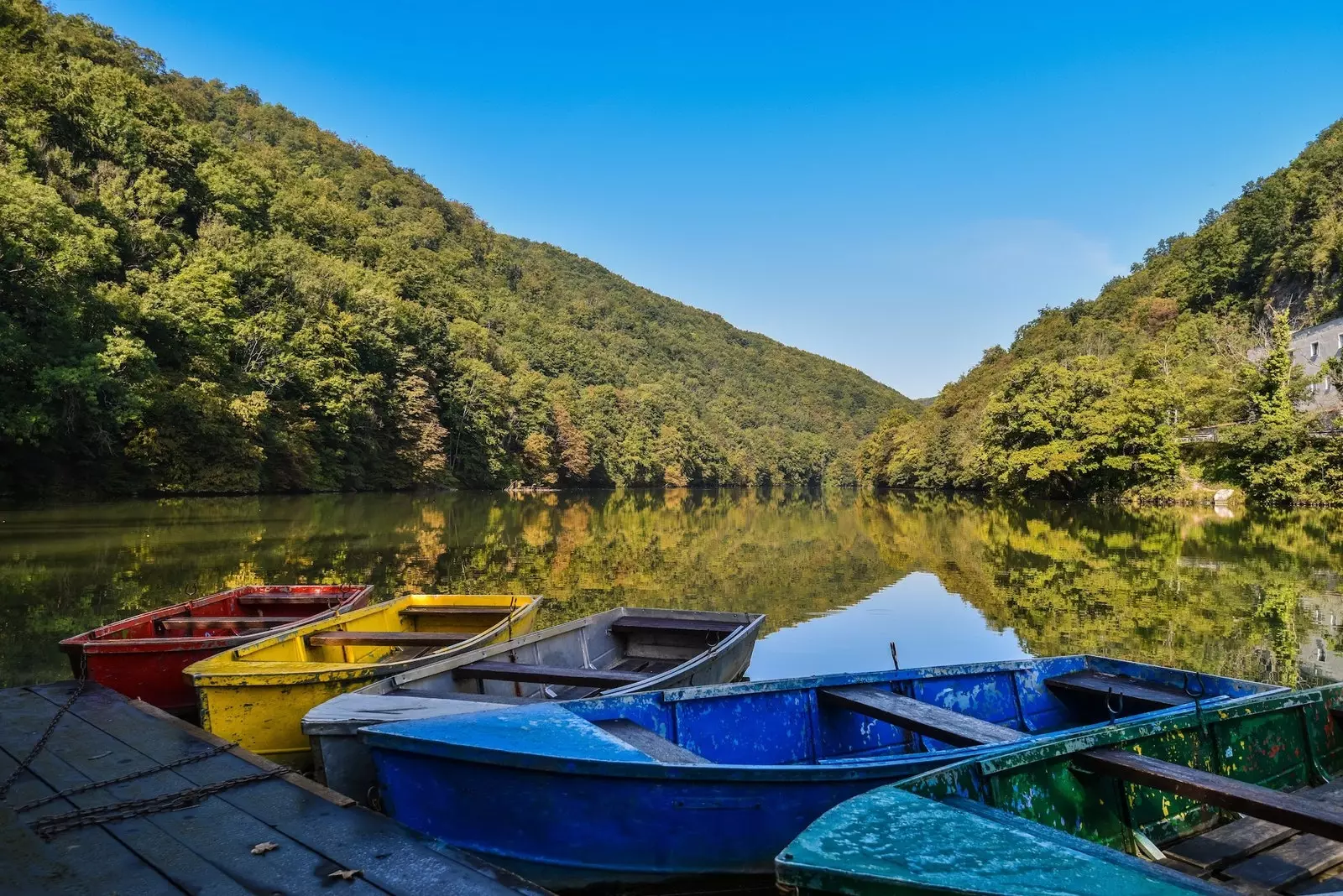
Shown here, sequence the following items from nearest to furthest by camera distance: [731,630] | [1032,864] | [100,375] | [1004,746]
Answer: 1. [1032,864]
2. [1004,746]
3. [731,630]
4. [100,375]

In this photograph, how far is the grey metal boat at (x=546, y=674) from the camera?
15.5ft

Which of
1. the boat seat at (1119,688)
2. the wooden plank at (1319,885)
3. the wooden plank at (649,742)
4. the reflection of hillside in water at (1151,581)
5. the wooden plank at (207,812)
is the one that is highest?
the wooden plank at (649,742)

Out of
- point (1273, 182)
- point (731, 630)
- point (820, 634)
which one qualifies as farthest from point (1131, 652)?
point (1273, 182)

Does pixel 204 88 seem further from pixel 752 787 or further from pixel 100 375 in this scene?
pixel 752 787

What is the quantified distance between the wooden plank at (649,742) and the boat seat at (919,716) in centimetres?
120

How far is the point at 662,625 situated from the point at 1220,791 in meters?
6.22

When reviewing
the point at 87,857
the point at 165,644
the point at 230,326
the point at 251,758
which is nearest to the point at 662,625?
the point at 165,644

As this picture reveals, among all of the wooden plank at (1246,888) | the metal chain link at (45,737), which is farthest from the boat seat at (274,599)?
the wooden plank at (1246,888)

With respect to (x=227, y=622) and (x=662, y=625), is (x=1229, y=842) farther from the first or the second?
(x=227, y=622)

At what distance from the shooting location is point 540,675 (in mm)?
6117

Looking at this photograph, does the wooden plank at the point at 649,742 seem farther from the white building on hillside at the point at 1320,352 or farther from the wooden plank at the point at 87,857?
the white building on hillside at the point at 1320,352

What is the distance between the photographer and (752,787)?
4070 millimetres

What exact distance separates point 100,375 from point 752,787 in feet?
105

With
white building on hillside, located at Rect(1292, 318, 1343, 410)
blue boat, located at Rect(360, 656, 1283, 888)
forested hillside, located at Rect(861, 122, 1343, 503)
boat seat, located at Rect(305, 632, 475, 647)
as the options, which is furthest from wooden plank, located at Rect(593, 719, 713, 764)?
white building on hillside, located at Rect(1292, 318, 1343, 410)
